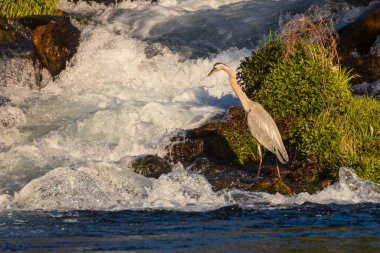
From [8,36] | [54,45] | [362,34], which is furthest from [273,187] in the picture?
[8,36]

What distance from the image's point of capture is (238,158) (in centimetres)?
1400

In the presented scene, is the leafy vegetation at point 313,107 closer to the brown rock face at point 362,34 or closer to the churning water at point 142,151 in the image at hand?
the churning water at point 142,151

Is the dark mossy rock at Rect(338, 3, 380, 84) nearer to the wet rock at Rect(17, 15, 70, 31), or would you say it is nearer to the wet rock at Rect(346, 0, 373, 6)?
the wet rock at Rect(346, 0, 373, 6)

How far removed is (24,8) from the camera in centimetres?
2120

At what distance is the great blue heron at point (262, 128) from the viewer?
12.9 meters

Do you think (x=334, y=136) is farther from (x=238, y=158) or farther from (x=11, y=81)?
(x=11, y=81)

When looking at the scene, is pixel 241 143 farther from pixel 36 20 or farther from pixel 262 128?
pixel 36 20

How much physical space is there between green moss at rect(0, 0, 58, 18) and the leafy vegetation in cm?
773

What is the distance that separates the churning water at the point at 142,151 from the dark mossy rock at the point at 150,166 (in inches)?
9.3

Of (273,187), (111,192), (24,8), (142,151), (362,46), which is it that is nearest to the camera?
(111,192)

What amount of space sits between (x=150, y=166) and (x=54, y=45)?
611cm

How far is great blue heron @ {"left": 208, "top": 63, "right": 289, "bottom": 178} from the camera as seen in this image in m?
12.9

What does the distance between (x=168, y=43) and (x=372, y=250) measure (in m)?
13.0

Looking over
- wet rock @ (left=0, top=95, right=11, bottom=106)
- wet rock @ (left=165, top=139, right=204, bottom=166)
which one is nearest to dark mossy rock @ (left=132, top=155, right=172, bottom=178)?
wet rock @ (left=165, top=139, right=204, bottom=166)
